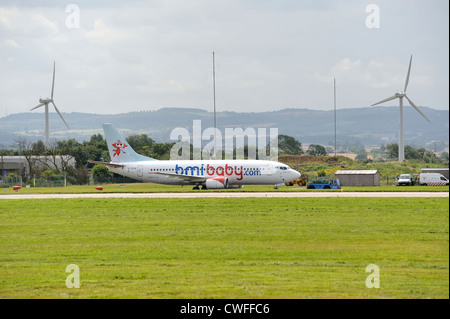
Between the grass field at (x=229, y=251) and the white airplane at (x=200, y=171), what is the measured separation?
2949 cm

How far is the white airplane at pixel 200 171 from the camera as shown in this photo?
73188mm

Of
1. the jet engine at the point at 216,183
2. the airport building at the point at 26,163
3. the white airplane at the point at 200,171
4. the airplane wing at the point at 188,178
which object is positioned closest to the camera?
the jet engine at the point at 216,183

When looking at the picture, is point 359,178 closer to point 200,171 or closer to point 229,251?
point 200,171

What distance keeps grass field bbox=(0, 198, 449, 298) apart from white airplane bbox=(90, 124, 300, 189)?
96.7 ft

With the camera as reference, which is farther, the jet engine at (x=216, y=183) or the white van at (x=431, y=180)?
the white van at (x=431, y=180)

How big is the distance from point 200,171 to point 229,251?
50374mm

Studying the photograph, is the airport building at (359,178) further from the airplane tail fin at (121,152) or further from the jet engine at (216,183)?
the airplane tail fin at (121,152)

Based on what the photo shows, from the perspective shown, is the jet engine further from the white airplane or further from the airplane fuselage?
the airplane fuselage

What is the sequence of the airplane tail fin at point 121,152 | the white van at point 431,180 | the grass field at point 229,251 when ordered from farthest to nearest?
the white van at point 431,180, the airplane tail fin at point 121,152, the grass field at point 229,251

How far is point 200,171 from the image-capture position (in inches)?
2987

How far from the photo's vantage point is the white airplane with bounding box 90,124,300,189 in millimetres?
73188

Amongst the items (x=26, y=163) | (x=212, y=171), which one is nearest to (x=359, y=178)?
(x=212, y=171)

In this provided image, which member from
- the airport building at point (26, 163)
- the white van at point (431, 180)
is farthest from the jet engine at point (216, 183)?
the airport building at point (26, 163)
